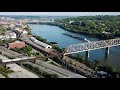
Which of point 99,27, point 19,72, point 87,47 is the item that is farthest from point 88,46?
point 99,27

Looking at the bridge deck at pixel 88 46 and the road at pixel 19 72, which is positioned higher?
the road at pixel 19 72

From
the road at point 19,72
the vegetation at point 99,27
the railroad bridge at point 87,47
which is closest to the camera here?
the road at point 19,72

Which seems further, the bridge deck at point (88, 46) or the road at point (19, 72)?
the bridge deck at point (88, 46)

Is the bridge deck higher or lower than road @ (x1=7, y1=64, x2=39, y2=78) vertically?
lower

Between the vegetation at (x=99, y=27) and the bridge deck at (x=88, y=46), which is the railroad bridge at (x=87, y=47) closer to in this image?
the bridge deck at (x=88, y=46)

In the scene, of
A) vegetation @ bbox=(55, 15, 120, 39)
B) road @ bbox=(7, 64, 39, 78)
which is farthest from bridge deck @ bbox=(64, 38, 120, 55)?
road @ bbox=(7, 64, 39, 78)

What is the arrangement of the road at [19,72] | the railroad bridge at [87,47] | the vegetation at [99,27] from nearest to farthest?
the road at [19,72], the railroad bridge at [87,47], the vegetation at [99,27]

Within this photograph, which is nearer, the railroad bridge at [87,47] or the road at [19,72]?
the road at [19,72]

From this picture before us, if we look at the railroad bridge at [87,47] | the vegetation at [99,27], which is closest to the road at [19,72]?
the railroad bridge at [87,47]

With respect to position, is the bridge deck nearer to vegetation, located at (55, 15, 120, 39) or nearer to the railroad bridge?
Answer: the railroad bridge

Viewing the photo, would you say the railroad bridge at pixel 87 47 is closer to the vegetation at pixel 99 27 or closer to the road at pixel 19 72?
the vegetation at pixel 99 27

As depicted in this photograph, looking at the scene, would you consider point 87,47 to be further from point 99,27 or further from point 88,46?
point 99,27
